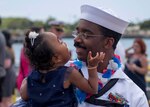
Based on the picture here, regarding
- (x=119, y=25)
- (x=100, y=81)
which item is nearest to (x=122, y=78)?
(x=100, y=81)

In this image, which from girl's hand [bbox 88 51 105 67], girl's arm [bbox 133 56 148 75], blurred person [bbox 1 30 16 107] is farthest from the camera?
girl's arm [bbox 133 56 148 75]

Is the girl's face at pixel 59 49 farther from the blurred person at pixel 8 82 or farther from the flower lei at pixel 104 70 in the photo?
the blurred person at pixel 8 82

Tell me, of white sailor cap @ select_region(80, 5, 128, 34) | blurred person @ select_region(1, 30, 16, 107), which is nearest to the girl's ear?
white sailor cap @ select_region(80, 5, 128, 34)

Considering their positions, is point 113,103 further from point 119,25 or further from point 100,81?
point 119,25

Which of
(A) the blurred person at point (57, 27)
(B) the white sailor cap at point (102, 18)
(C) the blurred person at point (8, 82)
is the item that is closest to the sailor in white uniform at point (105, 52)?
(B) the white sailor cap at point (102, 18)

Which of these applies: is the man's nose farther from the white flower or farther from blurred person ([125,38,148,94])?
blurred person ([125,38,148,94])

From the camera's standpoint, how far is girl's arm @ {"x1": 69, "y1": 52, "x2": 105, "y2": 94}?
2.42m

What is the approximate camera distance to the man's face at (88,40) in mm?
2490

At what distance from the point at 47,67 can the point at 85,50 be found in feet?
0.75

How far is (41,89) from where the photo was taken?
2482 millimetres

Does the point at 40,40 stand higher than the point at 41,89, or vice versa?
the point at 40,40

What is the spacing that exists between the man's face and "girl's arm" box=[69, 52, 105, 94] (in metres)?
0.08

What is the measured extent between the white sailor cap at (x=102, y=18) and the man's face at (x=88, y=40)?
0.03m

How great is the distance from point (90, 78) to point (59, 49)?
0.77 feet
